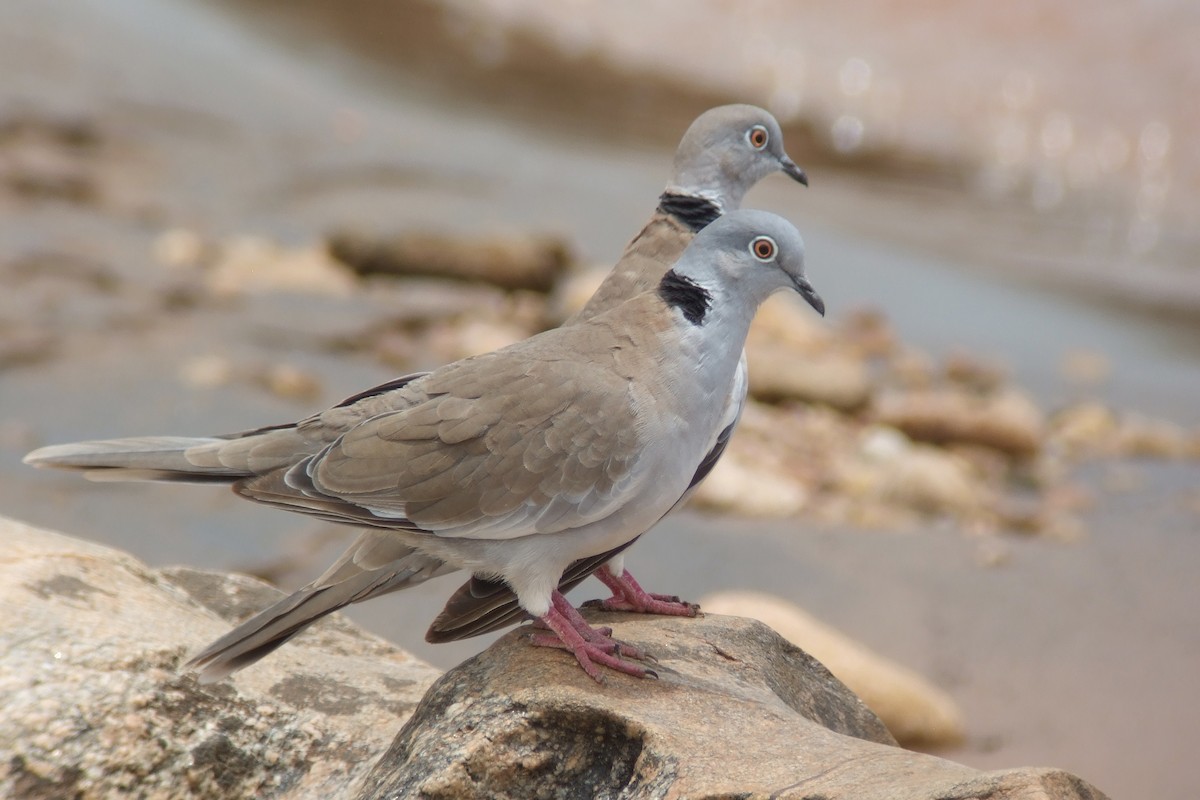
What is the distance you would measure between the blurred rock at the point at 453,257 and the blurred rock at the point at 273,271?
0.53ft

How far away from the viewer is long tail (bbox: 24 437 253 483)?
11.9 feet

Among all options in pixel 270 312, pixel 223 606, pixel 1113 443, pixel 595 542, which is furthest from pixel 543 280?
pixel 595 542

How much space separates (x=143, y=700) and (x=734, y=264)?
6.06ft

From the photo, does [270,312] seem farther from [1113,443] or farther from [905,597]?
[1113,443]

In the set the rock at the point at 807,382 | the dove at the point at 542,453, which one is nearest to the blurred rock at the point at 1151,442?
the rock at the point at 807,382

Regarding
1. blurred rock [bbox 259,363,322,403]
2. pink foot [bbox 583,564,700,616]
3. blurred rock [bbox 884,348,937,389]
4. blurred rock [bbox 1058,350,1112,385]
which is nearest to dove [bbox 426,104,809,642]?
pink foot [bbox 583,564,700,616]

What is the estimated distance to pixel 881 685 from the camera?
5559mm

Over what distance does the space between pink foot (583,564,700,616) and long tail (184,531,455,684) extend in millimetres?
574

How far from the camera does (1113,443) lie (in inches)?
344

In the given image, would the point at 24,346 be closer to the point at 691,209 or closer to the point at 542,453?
the point at 691,209

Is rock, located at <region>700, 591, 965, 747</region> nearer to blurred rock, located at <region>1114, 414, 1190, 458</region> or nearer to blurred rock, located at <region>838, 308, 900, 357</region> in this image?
blurred rock, located at <region>1114, 414, 1190, 458</region>

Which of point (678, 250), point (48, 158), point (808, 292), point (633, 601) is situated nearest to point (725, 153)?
point (678, 250)

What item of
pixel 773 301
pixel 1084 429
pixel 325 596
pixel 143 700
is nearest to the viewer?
pixel 143 700

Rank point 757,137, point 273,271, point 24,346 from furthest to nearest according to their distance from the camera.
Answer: point 273,271 < point 24,346 < point 757,137
